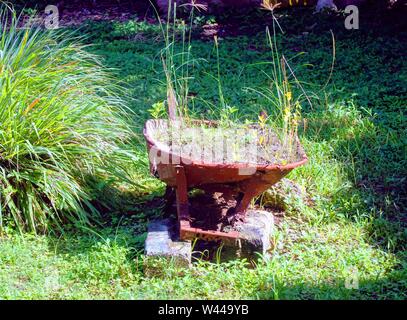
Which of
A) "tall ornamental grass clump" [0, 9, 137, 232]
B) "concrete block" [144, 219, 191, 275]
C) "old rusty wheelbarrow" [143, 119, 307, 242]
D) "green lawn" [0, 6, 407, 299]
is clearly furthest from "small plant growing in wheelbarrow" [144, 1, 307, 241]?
"tall ornamental grass clump" [0, 9, 137, 232]

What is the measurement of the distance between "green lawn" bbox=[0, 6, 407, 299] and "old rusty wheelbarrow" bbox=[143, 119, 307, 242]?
0.28m

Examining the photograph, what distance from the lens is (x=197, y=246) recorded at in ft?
18.6

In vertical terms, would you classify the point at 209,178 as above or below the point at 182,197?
above

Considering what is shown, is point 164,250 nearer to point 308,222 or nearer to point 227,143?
point 227,143

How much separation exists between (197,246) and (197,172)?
0.66 meters

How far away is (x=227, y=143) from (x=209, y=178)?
21.8 inches

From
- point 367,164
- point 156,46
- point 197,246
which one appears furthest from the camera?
point 156,46

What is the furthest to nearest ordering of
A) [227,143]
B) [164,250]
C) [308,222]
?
[308,222], [227,143], [164,250]

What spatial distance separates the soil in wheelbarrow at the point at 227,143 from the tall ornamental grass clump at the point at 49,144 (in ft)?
2.22

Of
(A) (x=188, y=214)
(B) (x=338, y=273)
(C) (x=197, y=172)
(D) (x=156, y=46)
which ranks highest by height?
(D) (x=156, y=46)

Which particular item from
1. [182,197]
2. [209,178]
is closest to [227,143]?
[209,178]

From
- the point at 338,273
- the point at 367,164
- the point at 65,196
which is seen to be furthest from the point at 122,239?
the point at 367,164

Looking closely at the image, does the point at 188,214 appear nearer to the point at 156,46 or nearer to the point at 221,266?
the point at 221,266

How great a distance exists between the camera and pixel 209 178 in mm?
5391
